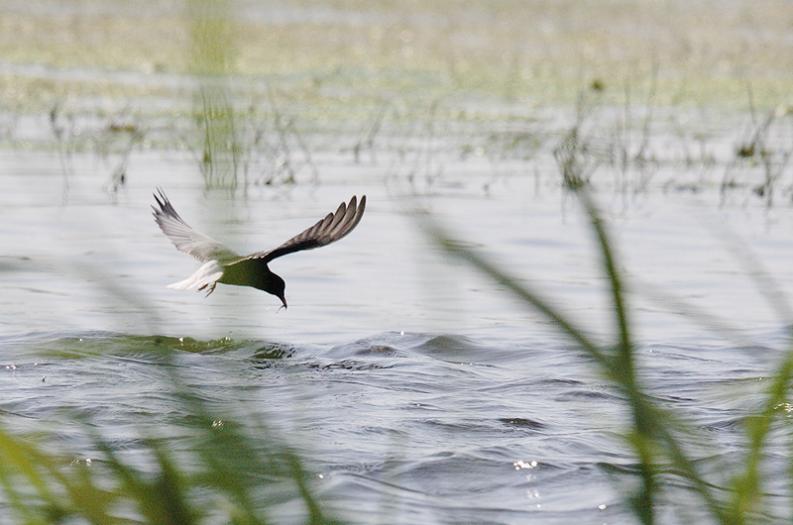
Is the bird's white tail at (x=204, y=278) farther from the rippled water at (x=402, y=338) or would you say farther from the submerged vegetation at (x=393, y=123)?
the submerged vegetation at (x=393, y=123)

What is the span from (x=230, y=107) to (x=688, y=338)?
180 inches

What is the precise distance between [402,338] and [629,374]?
419 cm

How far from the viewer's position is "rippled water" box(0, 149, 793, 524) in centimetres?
192

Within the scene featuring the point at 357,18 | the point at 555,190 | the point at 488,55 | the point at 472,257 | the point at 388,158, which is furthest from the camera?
the point at 357,18

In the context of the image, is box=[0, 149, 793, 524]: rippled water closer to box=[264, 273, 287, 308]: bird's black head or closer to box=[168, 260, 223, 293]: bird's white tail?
box=[168, 260, 223, 293]: bird's white tail

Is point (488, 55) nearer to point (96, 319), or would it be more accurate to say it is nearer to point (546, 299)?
point (96, 319)

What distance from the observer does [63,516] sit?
1.45 metres

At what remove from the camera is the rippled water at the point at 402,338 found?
1924 millimetres

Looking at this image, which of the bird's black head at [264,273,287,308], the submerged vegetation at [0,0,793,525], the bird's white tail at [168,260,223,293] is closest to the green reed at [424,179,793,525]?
the submerged vegetation at [0,0,793,525]

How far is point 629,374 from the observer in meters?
1.17

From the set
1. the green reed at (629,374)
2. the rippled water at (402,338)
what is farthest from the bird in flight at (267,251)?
the green reed at (629,374)

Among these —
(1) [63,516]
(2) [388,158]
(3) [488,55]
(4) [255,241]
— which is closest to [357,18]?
(3) [488,55]

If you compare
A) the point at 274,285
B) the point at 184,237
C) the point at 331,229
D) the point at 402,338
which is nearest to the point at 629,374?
the point at 331,229

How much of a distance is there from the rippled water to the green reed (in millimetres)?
93
